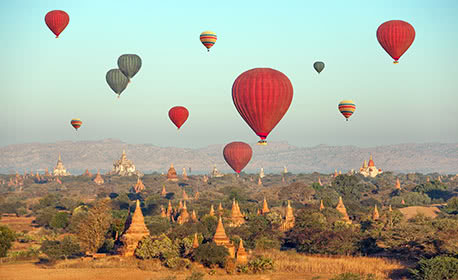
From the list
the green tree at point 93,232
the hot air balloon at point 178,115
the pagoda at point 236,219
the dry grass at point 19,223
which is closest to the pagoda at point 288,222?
the pagoda at point 236,219

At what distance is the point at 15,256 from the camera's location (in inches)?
2495

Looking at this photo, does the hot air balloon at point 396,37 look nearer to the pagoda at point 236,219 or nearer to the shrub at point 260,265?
the pagoda at point 236,219

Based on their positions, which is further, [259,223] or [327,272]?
[259,223]

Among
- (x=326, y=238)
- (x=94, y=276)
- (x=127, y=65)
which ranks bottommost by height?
(x=94, y=276)

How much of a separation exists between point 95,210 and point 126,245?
768 centimetres

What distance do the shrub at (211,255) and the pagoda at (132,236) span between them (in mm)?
5441

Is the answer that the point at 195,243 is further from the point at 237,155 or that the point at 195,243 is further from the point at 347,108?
the point at 347,108

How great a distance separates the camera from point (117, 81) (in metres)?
97.9

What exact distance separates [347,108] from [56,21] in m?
39.0

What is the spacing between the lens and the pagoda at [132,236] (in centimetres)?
5672

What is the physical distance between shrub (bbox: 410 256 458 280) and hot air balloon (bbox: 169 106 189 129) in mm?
54683

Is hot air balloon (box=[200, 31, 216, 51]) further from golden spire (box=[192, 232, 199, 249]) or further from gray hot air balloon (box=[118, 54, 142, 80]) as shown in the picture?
golden spire (box=[192, 232, 199, 249])

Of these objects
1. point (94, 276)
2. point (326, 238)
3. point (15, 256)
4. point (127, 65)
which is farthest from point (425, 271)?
point (127, 65)

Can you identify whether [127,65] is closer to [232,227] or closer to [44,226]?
[44,226]
